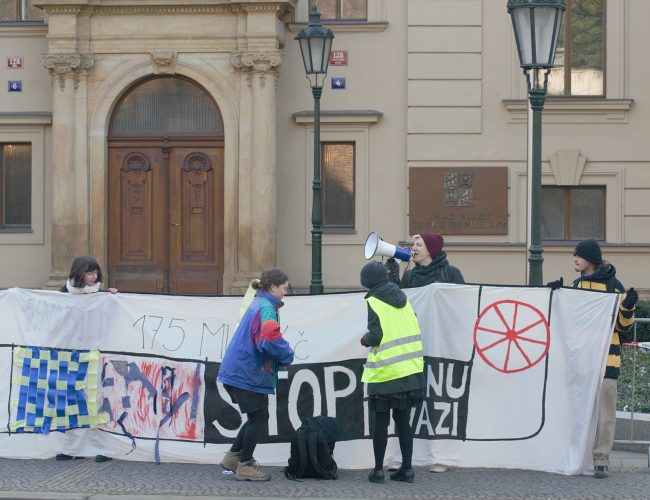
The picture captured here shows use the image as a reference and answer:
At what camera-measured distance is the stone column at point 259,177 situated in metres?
21.5

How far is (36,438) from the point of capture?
11297 mm

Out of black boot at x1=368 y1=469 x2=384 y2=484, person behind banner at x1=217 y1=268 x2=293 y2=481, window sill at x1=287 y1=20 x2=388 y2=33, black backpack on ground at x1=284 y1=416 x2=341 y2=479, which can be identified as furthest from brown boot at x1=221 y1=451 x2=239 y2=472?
window sill at x1=287 y1=20 x2=388 y2=33

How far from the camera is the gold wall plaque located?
22.0 metres

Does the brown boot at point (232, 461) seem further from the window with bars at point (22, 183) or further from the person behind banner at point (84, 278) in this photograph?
the window with bars at point (22, 183)

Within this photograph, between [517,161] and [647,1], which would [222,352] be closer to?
[517,161]

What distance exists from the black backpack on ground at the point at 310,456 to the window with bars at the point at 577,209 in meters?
12.7

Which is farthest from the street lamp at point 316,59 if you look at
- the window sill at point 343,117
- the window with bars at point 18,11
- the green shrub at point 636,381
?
the window with bars at point 18,11

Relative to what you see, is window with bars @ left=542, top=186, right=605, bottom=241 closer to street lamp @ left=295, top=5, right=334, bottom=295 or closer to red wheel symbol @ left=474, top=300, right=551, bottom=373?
street lamp @ left=295, top=5, right=334, bottom=295

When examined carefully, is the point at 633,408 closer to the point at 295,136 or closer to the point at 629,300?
the point at 629,300

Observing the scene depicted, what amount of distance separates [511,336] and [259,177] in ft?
36.7

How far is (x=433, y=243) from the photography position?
11.2 m

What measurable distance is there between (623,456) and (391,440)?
7.30ft

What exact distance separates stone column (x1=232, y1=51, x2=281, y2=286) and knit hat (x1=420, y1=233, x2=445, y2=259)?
10.4 meters

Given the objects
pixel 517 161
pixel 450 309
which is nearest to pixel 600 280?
pixel 450 309
